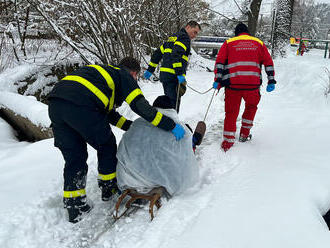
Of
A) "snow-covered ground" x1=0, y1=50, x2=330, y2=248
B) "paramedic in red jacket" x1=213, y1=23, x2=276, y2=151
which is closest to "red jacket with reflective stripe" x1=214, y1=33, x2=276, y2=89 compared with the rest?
"paramedic in red jacket" x1=213, y1=23, x2=276, y2=151

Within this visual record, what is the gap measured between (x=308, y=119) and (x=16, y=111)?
6.14 m

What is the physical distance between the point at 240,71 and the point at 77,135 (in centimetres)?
217

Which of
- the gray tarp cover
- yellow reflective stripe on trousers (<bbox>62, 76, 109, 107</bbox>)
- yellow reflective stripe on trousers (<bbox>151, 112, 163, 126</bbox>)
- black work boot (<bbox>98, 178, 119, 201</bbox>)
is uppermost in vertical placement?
yellow reflective stripe on trousers (<bbox>62, 76, 109, 107</bbox>)

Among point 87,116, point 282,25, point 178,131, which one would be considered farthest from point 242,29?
point 282,25

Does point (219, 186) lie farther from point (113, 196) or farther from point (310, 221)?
point (113, 196)

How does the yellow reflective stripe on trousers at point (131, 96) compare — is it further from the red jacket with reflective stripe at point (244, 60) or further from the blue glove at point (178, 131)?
the red jacket with reflective stripe at point (244, 60)

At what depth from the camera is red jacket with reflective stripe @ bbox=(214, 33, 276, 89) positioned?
3.10 m

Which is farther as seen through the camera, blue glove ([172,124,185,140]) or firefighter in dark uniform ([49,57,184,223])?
blue glove ([172,124,185,140])

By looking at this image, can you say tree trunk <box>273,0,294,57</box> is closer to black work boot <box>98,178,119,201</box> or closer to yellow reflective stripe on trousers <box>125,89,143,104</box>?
yellow reflective stripe on trousers <box>125,89,143,104</box>

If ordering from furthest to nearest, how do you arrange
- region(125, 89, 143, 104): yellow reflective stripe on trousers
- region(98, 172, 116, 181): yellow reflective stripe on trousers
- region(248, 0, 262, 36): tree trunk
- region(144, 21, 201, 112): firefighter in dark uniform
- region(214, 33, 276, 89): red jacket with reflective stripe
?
region(248, 0, 262, 36): tree trunk < region(144, 21, 201, 112): firefighter in dark uniform < region(214, 33, 276, 89): red jacket with reflective stripe < region(98, 172, 116, 181): yellow reflective stripe on trousers < region(125, 89, 143, 104): yellow reflective stripe on trousers

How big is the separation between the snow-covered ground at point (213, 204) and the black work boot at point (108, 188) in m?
0.10

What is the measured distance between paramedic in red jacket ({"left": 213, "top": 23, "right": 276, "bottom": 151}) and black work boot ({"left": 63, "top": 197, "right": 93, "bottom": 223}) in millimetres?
1970

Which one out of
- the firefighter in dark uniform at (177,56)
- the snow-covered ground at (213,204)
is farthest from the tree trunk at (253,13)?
the snow-covered ground at (213,204)

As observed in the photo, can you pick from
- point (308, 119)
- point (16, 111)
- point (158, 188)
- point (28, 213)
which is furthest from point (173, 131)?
point (16, 111)
